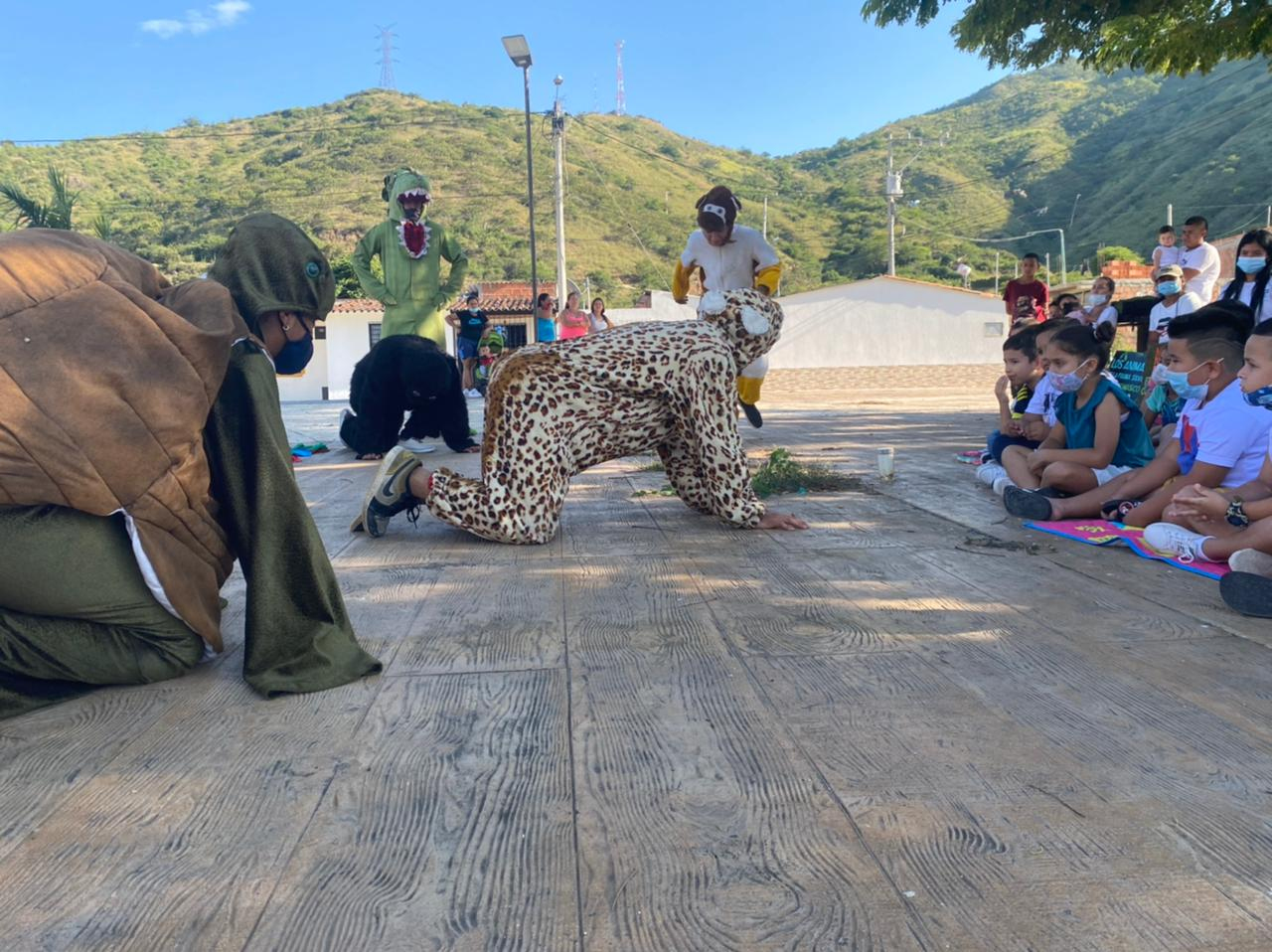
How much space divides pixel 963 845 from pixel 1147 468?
10.1 ft

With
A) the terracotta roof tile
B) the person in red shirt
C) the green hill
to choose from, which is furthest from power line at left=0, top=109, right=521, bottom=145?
the person in red shirt

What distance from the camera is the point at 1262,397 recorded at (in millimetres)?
3199

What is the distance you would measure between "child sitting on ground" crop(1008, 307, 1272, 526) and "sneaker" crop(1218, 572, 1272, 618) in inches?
36.6

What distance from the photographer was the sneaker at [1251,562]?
283 centimetres

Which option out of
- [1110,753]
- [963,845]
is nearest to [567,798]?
[963,845]

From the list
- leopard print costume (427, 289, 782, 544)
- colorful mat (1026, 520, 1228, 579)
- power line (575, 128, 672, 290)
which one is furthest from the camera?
power line (575, 128, 672, 290)

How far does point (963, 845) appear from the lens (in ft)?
4.54

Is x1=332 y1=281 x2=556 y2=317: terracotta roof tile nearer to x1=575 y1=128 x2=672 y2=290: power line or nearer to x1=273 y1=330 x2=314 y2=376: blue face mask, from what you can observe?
x1=575 y1=128 x2=672 y2=290: power line

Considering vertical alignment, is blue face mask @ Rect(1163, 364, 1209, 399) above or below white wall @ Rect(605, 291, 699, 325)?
below

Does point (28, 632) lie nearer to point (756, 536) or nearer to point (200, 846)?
point (200, 846)

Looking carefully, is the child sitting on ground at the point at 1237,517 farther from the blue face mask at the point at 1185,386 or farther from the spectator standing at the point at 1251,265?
the spectator standing at the point at 1251,265

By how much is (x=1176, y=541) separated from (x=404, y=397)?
5022 mm

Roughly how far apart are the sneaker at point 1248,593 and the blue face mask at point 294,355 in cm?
260

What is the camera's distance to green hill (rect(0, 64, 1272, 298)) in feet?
154
